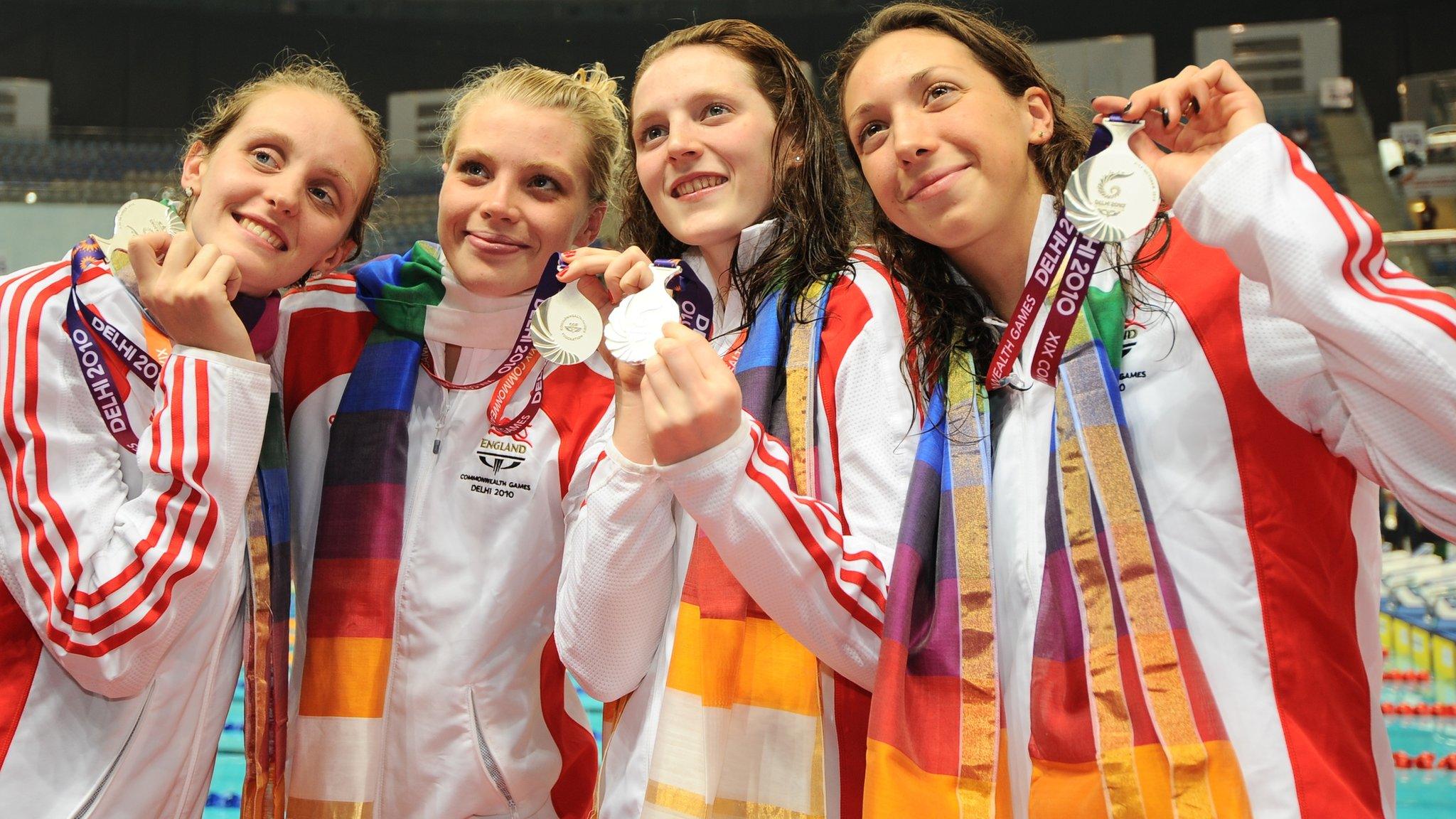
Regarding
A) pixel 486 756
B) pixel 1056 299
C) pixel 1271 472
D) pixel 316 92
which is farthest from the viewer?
pixel 316 92

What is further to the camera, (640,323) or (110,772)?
(110,772)

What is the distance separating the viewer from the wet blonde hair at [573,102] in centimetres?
202

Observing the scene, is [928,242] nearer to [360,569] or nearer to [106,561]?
[360,569]

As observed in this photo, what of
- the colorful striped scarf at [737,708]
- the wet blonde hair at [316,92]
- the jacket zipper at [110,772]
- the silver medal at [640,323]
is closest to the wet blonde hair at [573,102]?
the wet blonde hair at [316,92]

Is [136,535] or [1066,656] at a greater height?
[136,535]

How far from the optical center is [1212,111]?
4.22 ft

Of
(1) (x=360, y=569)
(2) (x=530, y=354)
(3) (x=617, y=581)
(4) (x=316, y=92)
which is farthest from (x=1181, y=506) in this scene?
(4) (x=316, y=92)

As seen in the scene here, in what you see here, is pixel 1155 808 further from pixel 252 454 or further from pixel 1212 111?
pixel 252 454

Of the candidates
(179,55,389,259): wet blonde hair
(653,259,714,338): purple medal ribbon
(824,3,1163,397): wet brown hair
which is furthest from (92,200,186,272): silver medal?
(824,3,1163,397): wet brown hair

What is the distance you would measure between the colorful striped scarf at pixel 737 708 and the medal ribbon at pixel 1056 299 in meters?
0.29

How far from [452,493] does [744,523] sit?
0.71 m

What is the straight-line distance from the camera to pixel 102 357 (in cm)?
164

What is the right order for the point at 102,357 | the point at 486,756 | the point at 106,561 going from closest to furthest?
the point at 106,561 < the point at 102,357 < the point at 486,756

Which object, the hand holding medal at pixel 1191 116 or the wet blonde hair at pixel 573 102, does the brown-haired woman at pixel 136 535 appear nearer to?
the wet blonde hair at pixel 573 102
